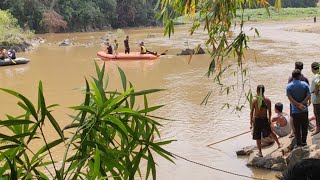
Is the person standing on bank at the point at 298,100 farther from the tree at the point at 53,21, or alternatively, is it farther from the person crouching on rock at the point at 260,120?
the tree at the point at 53,21

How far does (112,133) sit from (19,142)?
0.55m

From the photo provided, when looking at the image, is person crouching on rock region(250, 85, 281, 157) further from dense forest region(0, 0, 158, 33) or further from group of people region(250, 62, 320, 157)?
dense forest region(0, 0, 158, 33)

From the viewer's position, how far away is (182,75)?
1609 cm

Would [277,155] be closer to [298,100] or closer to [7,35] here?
[298,100]

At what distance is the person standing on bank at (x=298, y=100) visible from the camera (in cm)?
613

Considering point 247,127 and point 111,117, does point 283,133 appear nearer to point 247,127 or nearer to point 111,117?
point 247,127

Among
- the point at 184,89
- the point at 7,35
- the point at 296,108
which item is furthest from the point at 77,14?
the point at 296,108

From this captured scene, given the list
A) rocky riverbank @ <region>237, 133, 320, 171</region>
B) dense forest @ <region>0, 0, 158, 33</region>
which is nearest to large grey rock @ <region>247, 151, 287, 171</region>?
rocky riverbank @ <region>237, 133, 320, 171</region>

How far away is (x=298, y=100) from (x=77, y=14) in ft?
133

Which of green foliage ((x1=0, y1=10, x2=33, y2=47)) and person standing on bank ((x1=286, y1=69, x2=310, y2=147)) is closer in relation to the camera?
person standing on bank ((x1=286, y1=69, x2=310, y2=147))

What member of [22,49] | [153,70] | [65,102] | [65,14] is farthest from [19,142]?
[65,14]

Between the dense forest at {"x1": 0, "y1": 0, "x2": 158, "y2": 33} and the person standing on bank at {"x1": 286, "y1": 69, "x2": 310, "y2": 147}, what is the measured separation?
36342 millimetres

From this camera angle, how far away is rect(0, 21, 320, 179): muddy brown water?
688 cm

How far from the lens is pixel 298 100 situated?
6168mm
